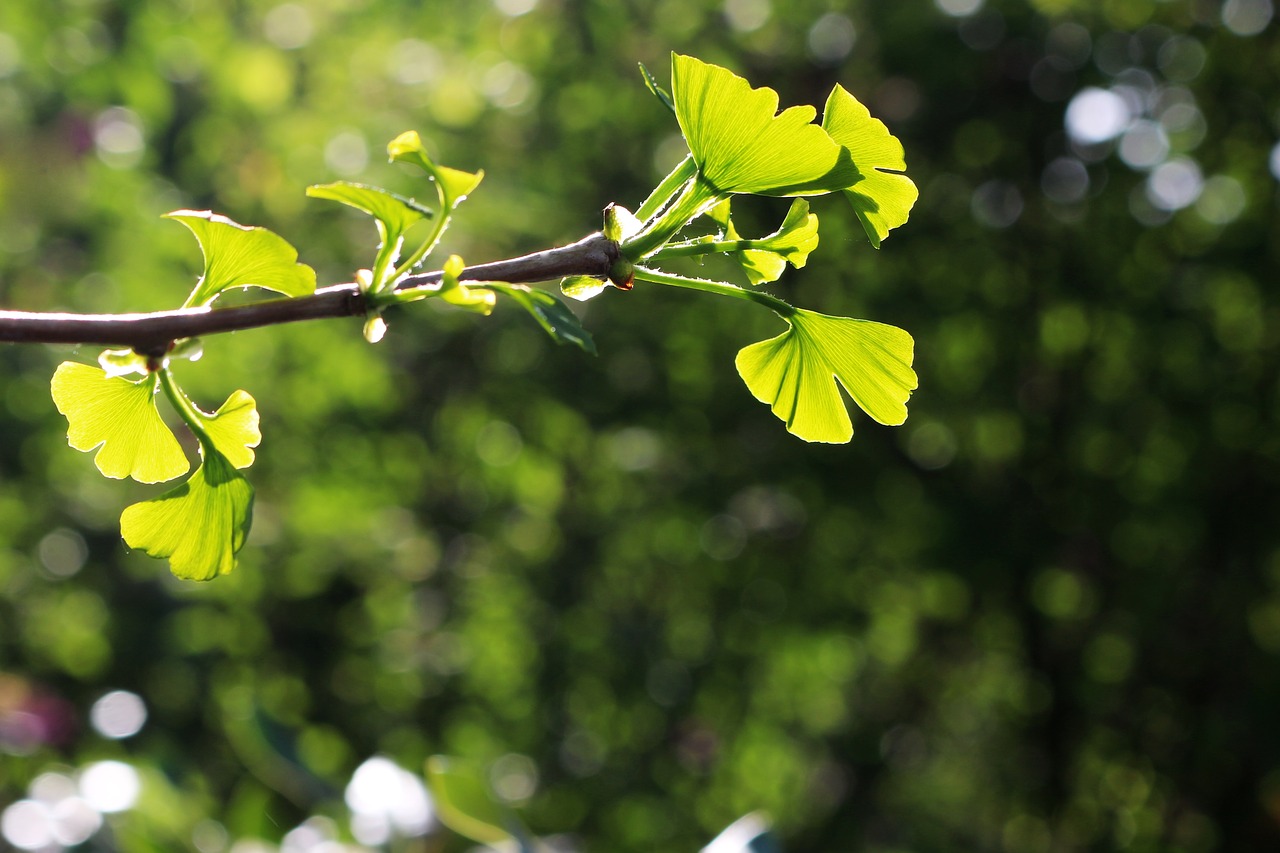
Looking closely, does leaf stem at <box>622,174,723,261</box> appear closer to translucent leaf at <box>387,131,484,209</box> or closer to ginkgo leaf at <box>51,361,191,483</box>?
translucent leaf at <box>387,131,484,209</box>

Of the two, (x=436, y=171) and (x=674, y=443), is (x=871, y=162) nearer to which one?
(x=436, y=171)

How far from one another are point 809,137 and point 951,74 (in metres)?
1.92

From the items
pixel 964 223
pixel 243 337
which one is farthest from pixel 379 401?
pixel 964 223

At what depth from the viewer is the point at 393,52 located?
2477 mm

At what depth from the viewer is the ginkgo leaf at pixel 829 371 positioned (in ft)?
1.48

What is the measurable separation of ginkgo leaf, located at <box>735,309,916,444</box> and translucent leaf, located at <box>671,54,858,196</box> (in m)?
0.06

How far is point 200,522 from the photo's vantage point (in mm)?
436

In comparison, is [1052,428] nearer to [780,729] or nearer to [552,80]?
[780,729]

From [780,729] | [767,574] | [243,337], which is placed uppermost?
[243,337]

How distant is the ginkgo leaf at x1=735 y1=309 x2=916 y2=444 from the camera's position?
0.45m

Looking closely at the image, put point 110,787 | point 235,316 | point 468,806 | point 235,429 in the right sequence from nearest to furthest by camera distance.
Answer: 1. point 235,316
2. point 235,429
3. point 468,806
4. point 110,787

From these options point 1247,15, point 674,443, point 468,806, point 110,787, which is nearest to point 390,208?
point 468,806

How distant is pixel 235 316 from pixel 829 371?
0.79ft

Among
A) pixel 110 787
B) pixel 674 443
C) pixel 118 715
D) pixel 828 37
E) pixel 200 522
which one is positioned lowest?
pixel 118 715
